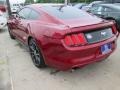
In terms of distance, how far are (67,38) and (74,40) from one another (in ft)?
0.44

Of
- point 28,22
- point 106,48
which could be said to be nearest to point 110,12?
point 28,22

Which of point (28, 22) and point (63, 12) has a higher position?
point (63, 12)

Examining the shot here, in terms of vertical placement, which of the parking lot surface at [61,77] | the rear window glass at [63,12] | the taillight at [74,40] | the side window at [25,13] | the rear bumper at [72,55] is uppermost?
the rear window glass at [63,12]

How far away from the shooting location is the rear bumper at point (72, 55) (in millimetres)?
3524

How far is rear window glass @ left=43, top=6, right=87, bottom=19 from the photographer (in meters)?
4.48

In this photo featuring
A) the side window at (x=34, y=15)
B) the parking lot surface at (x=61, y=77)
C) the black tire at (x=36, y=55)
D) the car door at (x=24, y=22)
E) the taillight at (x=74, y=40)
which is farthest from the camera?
the car door at (x=24, y=22)

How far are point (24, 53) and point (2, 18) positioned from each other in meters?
4.79

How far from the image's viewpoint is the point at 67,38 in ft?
11.5

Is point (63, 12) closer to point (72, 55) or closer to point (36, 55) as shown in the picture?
point (36, 55)

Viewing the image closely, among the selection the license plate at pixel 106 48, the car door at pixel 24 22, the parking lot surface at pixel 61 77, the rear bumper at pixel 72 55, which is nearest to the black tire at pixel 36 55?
the parking lot surface at pixel 61 77

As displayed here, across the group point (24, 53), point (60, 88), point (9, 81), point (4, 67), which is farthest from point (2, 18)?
point (60, 88)

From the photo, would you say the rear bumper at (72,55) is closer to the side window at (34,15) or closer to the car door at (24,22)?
the side window at (34,15)

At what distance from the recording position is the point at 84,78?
4117 mm

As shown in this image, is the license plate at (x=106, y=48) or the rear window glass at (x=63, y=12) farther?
the rear window glass at (x=63, y=12)
